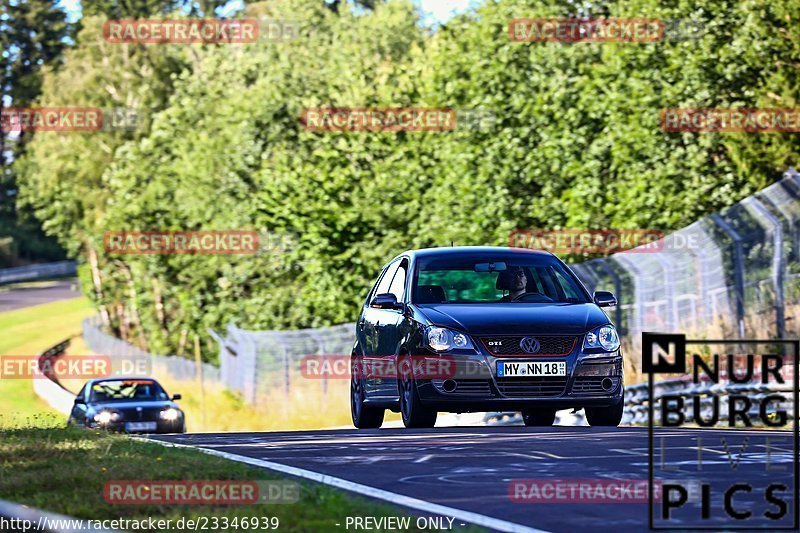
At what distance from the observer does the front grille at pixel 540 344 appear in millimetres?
13922

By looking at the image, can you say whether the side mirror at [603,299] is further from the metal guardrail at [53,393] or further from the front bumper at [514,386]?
the metal guardrail at [53,393]

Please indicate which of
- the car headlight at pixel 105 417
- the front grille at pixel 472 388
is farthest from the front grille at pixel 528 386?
the car headlight at pixel 105 417

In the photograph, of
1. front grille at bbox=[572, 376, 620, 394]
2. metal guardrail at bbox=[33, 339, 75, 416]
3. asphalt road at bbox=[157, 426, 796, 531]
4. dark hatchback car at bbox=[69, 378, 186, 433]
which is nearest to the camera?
asphalt road at bbox=[157, 426, 796, 531]

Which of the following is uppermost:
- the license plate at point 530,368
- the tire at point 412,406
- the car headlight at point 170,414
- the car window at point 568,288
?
the car window at point 568,288

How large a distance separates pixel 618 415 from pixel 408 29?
218 feet

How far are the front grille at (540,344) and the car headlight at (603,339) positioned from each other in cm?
14

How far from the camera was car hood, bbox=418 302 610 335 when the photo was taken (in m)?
14.0

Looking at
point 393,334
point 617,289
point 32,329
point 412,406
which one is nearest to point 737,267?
point 617,289

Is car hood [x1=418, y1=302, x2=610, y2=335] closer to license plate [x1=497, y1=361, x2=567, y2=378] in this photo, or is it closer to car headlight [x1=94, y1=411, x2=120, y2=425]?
license plate [x1=497, y1=361, x2=567, y2=378]

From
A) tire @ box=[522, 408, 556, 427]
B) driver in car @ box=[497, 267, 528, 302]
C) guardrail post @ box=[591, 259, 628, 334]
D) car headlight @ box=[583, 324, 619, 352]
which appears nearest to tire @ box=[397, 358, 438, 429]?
driver in car @ box=[497, 267, 528, 302]

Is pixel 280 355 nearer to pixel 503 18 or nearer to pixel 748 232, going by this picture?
pixel 503 18

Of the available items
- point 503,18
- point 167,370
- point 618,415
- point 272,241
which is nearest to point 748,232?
point 618,415

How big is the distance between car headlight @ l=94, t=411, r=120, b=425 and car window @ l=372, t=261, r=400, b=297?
11.0 m

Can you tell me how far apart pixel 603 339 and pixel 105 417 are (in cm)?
1466
